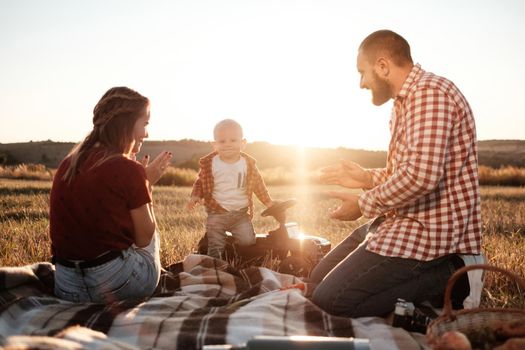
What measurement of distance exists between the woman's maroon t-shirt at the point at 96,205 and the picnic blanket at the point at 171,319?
480 mm

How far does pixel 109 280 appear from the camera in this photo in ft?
14.1

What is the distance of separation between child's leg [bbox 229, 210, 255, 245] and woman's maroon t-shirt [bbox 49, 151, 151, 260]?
2.22 metres

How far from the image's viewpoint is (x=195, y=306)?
4383mm

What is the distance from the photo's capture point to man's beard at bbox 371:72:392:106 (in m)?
4.33

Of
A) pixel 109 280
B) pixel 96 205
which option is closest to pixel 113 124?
pixel 96 205

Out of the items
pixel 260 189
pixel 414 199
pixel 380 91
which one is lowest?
pixel 260 189

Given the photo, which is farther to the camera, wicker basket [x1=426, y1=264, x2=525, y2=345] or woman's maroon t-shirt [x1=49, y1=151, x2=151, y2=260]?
woman's maroon t-shirt [x1=49, y1=151, x2=151, y2=260]

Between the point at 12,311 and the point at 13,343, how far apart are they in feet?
4.62

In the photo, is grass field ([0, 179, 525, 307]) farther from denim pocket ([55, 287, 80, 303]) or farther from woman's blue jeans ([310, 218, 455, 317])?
denim pocket ([55, 287, 80, 303])

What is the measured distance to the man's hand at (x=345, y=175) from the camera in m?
4.69

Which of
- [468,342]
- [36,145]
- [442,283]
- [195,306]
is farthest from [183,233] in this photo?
[36,145]

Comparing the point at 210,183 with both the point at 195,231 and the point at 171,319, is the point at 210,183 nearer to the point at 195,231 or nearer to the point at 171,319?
the point at 195,231

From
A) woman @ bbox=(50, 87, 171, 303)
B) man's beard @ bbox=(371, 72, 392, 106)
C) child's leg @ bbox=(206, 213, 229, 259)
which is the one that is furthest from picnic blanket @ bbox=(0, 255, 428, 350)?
man's beard @ bbox=(371, 72, 392, 106)

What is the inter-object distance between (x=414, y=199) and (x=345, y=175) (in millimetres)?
900
